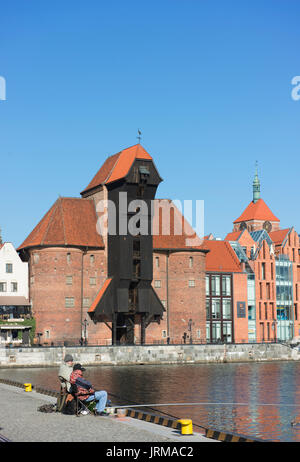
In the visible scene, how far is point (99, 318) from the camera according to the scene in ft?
287

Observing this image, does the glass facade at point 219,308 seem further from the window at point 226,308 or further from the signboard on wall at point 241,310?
the signboard on wall at point 241,310

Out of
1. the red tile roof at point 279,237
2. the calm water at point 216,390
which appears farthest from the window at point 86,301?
the red tile roof at point 279,237

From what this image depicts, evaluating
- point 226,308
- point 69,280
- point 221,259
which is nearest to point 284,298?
point 226,308

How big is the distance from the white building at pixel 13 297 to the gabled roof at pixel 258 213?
88144 millimetres

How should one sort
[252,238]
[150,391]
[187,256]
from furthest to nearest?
[252,238] → [187,256] → [150,391]

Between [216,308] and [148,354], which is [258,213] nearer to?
[216,308]

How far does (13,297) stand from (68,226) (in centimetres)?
1143

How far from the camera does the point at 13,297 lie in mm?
88438

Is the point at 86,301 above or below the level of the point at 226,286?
below

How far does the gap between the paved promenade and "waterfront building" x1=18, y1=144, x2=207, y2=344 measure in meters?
60.6

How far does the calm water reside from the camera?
1229 inches
